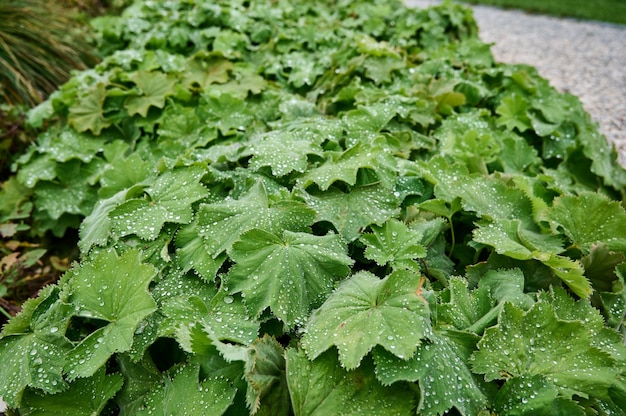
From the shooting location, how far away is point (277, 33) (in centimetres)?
370

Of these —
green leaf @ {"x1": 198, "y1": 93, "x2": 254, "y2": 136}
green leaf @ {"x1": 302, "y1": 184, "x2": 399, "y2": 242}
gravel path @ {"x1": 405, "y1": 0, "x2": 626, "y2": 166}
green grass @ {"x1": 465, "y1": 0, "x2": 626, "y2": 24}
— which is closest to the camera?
green leaf @ {"x1": 302, "y1": 184, "x2": 399, "y2": 242}

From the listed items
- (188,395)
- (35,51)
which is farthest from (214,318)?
(35,51)

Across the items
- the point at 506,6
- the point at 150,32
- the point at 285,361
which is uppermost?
the point at 285,361

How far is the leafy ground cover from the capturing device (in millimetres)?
1159

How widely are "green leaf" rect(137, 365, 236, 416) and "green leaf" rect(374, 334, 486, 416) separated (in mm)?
383

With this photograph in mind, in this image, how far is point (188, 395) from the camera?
118 centimetres

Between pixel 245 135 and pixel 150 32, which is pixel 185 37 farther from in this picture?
pixel 245 135

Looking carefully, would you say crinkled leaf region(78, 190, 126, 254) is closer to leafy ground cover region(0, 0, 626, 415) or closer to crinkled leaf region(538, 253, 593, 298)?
leafy ground cover region(0, 0, 626, 415)

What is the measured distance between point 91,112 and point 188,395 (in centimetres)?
202

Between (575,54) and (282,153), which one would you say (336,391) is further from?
(575,54)

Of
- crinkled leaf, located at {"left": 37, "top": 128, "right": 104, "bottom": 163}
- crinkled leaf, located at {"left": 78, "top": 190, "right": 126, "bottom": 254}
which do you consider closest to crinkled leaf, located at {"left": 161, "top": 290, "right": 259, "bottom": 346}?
crinkled leaf, located at {"left": 78, "top": 190, "right": 126, "bottom": 254}

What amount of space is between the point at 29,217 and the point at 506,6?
822cm

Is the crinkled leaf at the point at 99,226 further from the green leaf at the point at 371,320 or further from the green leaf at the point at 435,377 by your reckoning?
the green leaf at the point at 435,377

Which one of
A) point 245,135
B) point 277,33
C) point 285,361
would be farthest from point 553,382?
point 277,33
